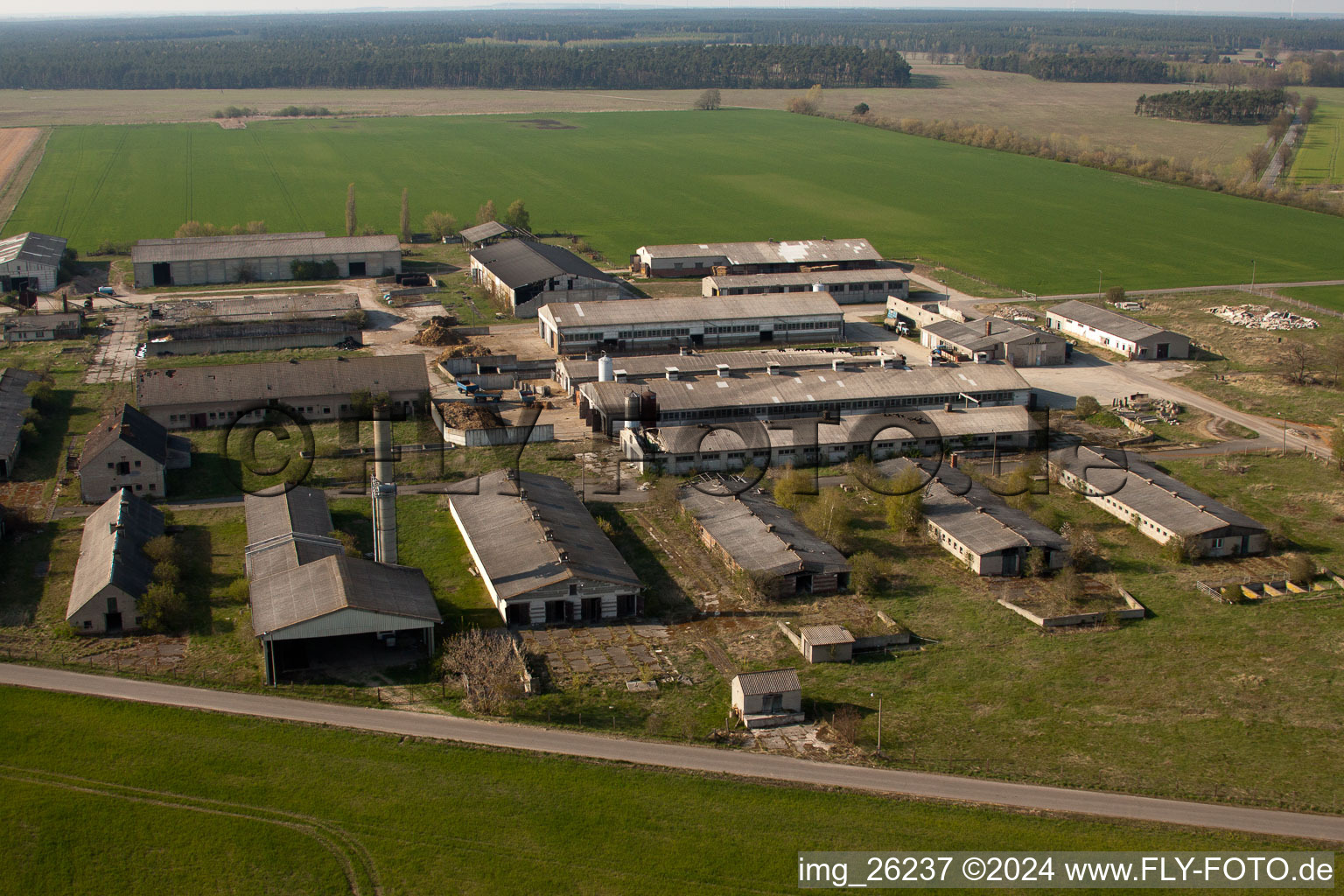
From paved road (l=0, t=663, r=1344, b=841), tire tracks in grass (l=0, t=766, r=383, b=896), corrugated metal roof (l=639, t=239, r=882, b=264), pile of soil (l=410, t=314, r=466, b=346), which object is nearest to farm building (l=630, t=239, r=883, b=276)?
corrugated metal roof (l=639, t=239, r=882, b=264)

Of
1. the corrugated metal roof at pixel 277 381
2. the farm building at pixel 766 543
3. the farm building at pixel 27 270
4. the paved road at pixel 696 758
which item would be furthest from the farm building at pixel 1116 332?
the farm building at pixel 27 270

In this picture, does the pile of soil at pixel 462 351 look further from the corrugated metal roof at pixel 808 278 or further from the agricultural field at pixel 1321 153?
the agricultural field at pixel 1321 153

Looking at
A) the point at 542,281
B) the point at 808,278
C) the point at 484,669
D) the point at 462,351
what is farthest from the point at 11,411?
the point at 808,278

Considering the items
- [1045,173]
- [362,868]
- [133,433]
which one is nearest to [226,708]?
[362,868]

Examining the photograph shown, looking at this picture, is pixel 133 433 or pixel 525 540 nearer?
pixel 525 540

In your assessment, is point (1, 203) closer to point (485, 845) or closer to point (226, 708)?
point (226, 708)

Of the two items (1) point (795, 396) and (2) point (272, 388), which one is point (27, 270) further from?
(1) point (795, 396)
